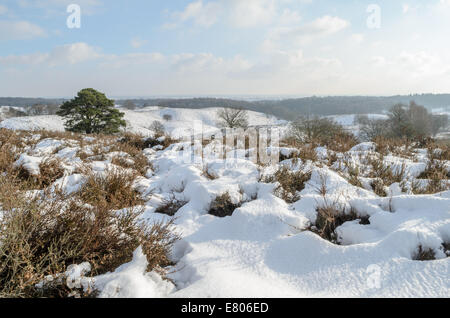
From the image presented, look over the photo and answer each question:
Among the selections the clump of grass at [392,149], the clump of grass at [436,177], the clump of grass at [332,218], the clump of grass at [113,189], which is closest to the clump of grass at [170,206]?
the clump of grass at [113,189]

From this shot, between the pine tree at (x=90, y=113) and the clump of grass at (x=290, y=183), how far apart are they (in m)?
30.5

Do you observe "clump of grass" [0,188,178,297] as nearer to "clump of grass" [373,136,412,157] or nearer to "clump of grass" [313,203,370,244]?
"clump of grass" [313,203,370,244]

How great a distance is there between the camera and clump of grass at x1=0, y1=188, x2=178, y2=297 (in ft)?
4.40

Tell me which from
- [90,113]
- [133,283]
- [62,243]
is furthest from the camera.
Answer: [90,113]

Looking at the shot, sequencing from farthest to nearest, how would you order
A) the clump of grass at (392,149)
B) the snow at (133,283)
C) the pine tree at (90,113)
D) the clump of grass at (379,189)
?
the pine tree at (90,113)
the clump of grass at (392,149)
the clump of grass at (379,189)
the snow at (133,283)

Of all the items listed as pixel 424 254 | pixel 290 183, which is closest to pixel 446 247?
pixel 424 254

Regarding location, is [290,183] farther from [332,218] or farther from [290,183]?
[332,218]

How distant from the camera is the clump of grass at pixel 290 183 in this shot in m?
2.87

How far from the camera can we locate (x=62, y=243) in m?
1.46

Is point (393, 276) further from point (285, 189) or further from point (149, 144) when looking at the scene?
point (149, 144)

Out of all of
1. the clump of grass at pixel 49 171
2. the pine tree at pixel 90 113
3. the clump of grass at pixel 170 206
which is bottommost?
the clump of grass at pixel 170 206

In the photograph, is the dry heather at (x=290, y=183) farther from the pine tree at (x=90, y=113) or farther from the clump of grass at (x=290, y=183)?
the pine tree at (x=90, y=113)

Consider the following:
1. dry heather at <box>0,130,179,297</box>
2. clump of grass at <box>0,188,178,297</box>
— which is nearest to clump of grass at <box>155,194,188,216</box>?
dry heather at <box>0,130,179,297</box>

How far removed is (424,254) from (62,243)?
8.15 ft
